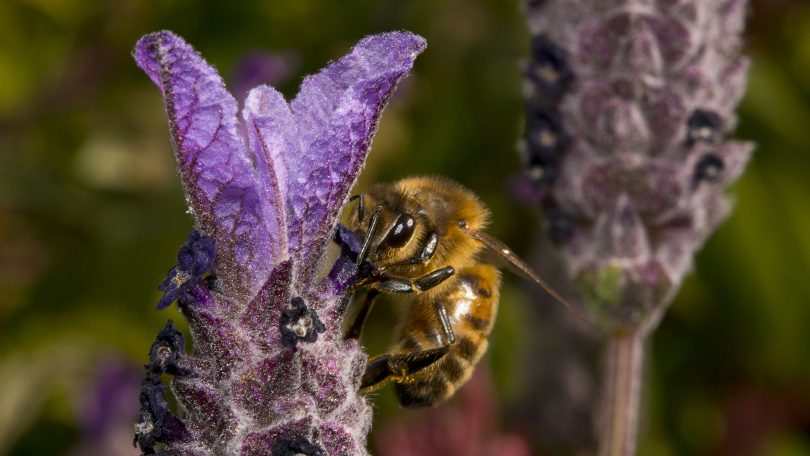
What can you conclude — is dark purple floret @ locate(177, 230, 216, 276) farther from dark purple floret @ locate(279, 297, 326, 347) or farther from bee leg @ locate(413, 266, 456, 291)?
bee leg @ locate(413, 266, 456, 291)

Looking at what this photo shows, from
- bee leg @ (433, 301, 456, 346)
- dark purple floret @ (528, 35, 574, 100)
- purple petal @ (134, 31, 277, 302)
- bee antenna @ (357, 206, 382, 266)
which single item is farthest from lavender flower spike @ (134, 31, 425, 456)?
dark purple floret @ (528, 35, 574, 100)

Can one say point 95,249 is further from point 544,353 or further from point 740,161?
point 740,161

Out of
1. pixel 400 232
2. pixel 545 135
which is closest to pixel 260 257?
pixel 400 232

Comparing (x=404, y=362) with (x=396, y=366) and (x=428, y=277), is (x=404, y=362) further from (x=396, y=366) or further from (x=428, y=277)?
(x=428, y=277)

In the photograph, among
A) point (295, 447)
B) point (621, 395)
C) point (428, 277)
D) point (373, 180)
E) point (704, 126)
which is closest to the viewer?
point (295, 447)

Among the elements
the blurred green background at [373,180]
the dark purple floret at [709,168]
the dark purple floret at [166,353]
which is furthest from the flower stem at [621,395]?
the dark purple floret at [166,353]

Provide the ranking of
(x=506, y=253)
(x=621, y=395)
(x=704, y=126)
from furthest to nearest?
(x=621, y=395) < (x=704, y=126) < (x=506, y=253)

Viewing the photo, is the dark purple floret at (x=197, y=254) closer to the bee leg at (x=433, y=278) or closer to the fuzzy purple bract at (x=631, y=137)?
the bee leg at (x=433, y=278)
